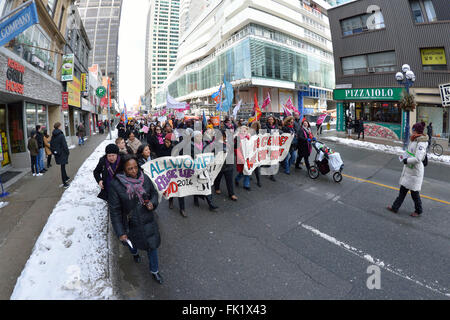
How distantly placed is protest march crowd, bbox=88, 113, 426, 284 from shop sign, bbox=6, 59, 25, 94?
5672 millimetres

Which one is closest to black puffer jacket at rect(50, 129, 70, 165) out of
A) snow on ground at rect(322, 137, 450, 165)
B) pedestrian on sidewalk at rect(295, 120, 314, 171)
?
pedestrian on sidewalk at rect(295, 120, 314, 171)

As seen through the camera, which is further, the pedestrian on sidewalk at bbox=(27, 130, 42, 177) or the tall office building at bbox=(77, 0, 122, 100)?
the tall office building at bbox=(77, 0, 122, 100)

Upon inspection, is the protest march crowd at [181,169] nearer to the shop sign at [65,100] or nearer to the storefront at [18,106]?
the storefront at [18,106]

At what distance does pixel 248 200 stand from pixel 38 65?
44.4ft

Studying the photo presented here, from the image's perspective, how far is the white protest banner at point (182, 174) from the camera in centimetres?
483

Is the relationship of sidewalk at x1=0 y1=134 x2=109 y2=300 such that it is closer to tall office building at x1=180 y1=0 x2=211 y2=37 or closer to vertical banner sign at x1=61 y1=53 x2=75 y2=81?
vertical banner sign at x1=61 y1=53 x2=75 y2=81

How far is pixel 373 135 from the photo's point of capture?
20656 millimetres

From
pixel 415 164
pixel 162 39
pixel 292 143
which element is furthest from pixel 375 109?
pixel 162 39

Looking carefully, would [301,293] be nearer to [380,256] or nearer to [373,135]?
[380,256]

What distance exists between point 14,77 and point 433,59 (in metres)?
25.6

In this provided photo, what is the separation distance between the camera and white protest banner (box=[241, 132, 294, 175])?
693 centimetres

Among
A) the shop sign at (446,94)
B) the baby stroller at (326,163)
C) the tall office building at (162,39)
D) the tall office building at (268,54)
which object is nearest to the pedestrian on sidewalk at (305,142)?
the baby stroller at (326,163)

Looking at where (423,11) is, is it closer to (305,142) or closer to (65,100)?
(305,142)
